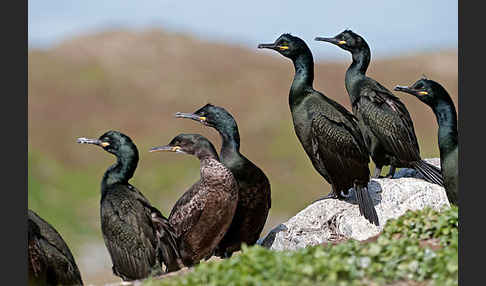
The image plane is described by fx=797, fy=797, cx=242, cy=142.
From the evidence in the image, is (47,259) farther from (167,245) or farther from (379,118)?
(379,118)

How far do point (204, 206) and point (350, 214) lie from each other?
7.20ft

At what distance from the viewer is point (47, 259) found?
9.31 metres

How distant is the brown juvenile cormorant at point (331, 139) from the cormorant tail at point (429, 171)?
90 centimetres

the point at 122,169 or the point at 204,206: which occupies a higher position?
the point at 122,169

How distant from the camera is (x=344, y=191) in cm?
1111

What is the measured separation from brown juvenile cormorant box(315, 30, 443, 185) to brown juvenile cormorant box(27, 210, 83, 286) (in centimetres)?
458

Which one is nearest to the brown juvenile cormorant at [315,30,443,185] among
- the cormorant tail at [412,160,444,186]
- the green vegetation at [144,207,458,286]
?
the cormorant tail at [412,160,444,186]

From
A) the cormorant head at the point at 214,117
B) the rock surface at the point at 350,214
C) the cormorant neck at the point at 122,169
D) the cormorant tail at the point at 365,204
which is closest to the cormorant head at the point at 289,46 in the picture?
the cormorant head at the point at 214,117

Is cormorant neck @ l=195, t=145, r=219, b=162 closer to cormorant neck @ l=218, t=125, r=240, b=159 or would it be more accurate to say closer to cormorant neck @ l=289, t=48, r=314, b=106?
cormorant neck @ l=218, t=125, r=240, b=159

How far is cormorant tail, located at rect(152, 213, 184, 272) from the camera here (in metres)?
9.52

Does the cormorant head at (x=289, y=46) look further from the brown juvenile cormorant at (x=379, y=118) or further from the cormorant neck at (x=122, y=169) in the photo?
the cormorant neck at (x=122, y=169)

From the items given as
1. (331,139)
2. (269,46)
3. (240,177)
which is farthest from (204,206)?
(269,46)

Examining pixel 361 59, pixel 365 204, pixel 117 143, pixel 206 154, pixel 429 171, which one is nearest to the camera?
pixel 117 143
